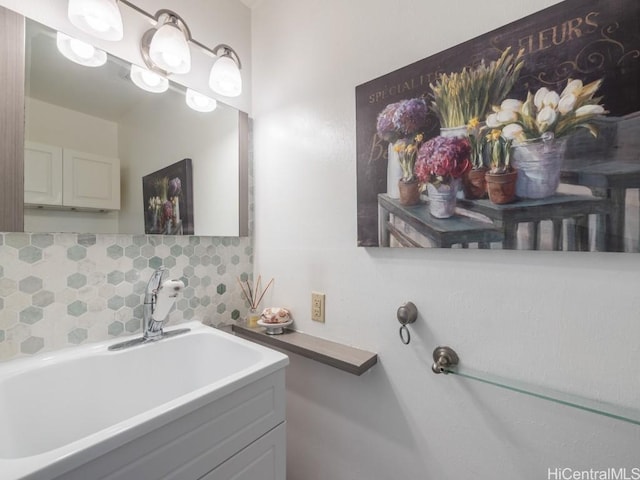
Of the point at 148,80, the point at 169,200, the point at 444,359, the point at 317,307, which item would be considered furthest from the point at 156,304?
the point at 444,359

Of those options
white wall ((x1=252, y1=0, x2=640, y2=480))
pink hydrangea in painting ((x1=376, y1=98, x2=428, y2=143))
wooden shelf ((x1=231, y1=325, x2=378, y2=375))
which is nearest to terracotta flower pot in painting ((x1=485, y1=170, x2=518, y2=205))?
white wall ((x1=252, y1=0, x2=640, y2=480))

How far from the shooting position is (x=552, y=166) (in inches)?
24.0

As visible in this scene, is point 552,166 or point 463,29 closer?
point 552,166

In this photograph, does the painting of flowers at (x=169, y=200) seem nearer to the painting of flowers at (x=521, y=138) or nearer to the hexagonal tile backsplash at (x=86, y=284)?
the hexagonal tile backsplash at (x=86, y=284)

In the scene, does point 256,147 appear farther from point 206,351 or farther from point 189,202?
point 206,351

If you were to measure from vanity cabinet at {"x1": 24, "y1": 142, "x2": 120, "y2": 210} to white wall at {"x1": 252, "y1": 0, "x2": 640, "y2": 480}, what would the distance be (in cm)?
56

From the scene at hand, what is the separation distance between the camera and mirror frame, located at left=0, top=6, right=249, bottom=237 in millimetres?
708

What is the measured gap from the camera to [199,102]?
1.14 m

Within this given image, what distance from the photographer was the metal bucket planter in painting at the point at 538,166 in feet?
1.98

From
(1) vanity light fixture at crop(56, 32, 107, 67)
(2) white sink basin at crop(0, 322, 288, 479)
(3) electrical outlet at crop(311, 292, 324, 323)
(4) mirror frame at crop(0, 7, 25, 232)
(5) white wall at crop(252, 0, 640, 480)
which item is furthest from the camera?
(3) electrical outlet at crop(311, 292, 324, 323)

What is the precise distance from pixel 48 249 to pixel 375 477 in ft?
3.96

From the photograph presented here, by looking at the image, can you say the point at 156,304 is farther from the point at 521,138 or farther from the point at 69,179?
the point at 521,138

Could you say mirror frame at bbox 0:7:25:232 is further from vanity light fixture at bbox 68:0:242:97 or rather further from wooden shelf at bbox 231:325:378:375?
wooden shelf at bbox 231:325:378:375

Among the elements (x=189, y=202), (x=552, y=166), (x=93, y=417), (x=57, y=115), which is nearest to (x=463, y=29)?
(x=552, y=166)
